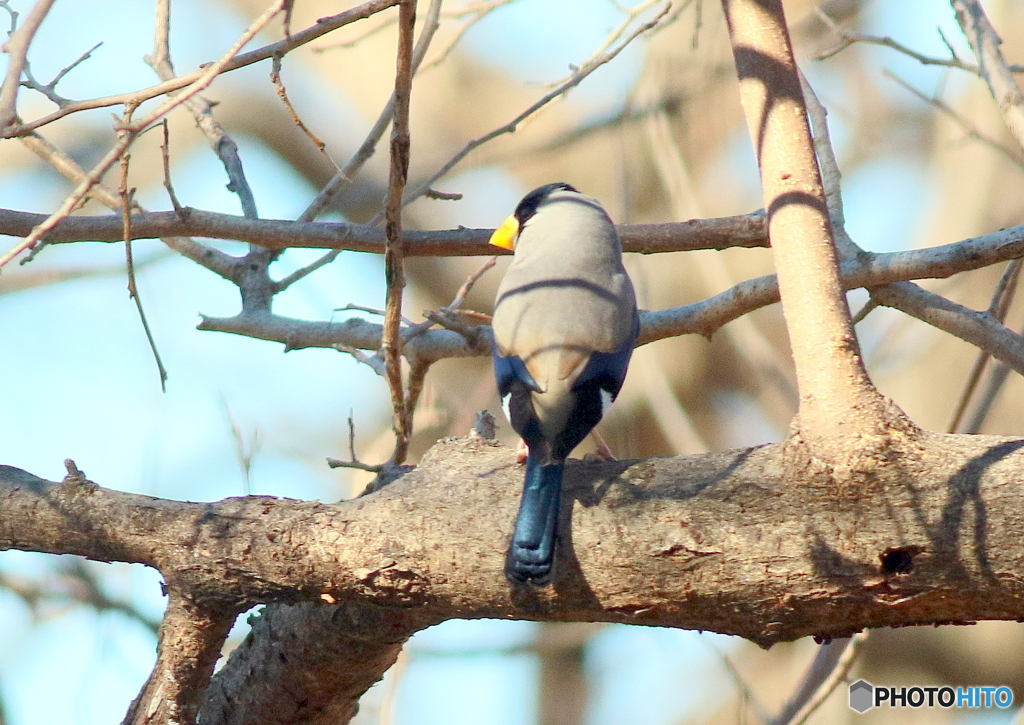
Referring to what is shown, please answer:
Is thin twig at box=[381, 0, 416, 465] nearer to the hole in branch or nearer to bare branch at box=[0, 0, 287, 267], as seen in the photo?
bare branch at box=[0, 0, 287, 267]

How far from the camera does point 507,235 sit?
3.07 metres

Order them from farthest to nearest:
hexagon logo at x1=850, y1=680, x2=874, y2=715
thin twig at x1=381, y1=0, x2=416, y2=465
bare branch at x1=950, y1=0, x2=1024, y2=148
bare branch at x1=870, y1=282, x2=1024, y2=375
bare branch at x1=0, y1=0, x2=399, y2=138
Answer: hexagon logo at x1=850, y1=680, x2=874, y2=715 < bare branch at x1=950, y1=0, x2=1024, y2=148 < bare branch at x1=870, y1=282, x2=1024, y2=375 < thin twig at x1=381, y1=0, x2=416, y2=465 < bare branch at x1=0, y1=0, x2=399, y2=138

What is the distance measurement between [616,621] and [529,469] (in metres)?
0.36

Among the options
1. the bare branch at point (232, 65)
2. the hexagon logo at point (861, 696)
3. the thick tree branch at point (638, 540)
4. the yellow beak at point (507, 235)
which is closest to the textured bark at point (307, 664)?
the thick tree branch at point (638, 540)

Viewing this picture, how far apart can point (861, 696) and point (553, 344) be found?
2982 mm

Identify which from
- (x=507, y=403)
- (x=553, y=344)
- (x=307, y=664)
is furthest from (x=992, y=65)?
(x=307, y=664)

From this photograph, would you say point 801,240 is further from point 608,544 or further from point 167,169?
point 167,169

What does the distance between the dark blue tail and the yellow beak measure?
1030 millimetres

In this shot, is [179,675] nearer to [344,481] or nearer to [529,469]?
[529,469]

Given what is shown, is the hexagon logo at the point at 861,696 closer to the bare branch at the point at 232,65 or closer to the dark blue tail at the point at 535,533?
the dark blue tail at the point at 535,533

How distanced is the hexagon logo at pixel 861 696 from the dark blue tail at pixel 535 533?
2820 mm

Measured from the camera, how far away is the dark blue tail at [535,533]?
1.86m

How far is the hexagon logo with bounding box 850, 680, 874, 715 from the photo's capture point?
422 cm

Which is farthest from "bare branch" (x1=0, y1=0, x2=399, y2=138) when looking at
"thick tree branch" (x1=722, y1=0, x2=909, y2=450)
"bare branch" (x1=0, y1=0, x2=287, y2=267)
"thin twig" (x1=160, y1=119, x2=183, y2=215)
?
"thick tree branch" (x1=722, y1=0, x2=909, y2=450)
